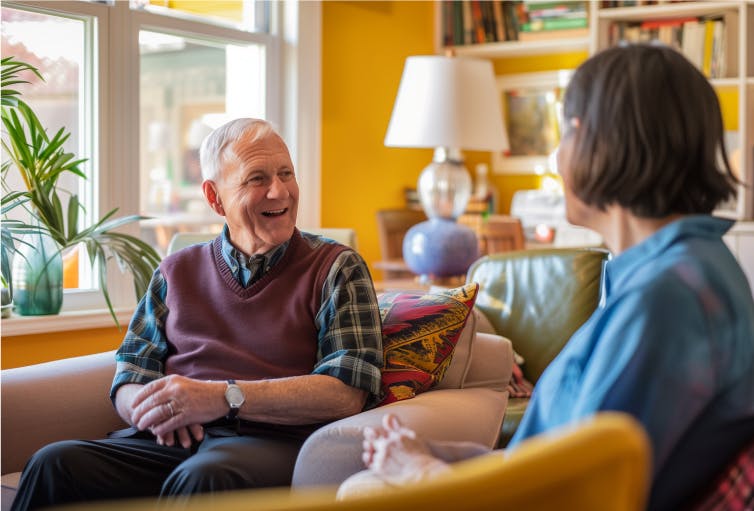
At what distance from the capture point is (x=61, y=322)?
307 centimetres

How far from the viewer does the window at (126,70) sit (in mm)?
3250

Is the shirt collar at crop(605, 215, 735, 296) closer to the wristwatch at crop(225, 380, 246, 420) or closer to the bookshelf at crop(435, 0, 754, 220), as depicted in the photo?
the wristwatch at crop(225, 380, 246, 420)

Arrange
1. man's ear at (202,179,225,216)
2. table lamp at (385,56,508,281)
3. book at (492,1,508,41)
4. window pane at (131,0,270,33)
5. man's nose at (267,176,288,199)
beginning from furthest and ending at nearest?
book at (492,1,508,41) < table lamp at (385,56,508,281) < window pane at (131,0,270,33) < man's ear at (202,179,225,216) < man's nose at (267,176,288,199)

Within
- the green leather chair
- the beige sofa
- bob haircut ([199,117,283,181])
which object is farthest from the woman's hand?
the green leather chair

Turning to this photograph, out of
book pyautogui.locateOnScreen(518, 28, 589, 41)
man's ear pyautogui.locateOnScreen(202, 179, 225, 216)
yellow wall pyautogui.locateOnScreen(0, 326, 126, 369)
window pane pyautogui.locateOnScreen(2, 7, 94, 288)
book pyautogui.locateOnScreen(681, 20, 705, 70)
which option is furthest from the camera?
book pyautogui.locateOnScreen(518, 28, 589, 41)

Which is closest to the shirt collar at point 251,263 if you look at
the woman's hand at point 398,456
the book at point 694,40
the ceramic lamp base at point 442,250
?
the woman's hand at point 398,456

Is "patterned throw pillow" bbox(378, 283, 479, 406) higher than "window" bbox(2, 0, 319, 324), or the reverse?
"window" bbox(2, 0, 319, 324)

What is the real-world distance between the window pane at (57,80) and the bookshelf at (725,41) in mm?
2649

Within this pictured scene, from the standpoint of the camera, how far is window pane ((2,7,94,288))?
315 centimetres

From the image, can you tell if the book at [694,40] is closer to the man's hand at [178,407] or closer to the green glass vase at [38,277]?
the green glass vase at [38,277]

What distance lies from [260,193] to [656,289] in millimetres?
1203

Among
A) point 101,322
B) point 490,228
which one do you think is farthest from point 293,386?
point 490,228

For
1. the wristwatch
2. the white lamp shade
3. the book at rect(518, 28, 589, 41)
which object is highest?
the book at rect(518, 28, 589, 41)

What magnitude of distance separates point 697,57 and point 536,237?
46.7 inches
